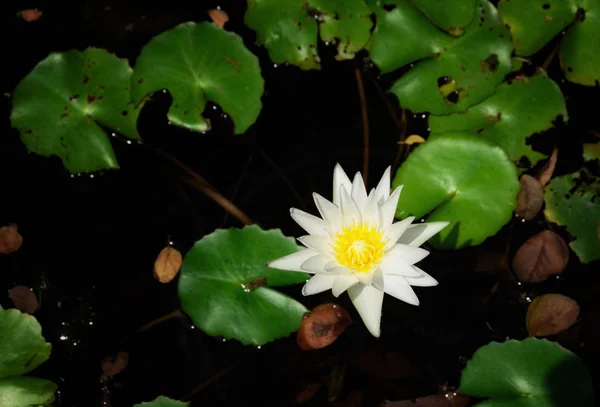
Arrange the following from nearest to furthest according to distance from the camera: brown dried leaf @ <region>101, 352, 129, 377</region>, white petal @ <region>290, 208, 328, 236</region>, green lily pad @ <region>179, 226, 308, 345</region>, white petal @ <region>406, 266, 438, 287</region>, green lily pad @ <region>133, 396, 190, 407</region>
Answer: white petal @ <region>406, 266, 438, 287</region> → white petal @ <region>290, 208, 328, 236</region> → green lily pad @ <region>133, 396, 190, 407</region> → green lily pad @ <region>179, 226, 308, 345</region> → brown dried leaf @ <region>101, 352, 129, 377</region>

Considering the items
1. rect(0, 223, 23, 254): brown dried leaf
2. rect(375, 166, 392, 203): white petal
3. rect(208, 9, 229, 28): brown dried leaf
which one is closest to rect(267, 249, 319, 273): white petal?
rect(375, 166, 392, 203): white petal

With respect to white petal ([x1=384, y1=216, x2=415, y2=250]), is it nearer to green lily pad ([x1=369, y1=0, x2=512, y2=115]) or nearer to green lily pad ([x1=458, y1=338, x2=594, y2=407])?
green lily pad ([x1=458, y1=338, x2=594, y2=407])

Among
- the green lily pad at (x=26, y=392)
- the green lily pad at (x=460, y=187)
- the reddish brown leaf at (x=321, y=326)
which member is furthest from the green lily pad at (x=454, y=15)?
the green lily pad at (x=26, y=392)

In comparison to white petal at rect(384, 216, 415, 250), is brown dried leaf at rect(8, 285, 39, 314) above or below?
below

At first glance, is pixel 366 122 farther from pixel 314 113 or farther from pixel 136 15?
pixel 136 15

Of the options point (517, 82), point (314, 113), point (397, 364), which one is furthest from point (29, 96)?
point (517, 82)

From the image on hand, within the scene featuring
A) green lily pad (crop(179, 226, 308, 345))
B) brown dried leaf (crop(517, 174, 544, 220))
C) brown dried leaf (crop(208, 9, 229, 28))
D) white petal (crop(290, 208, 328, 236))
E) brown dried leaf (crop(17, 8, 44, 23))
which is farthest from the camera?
brown dried leaf (crop(17, 8, 44, 23))

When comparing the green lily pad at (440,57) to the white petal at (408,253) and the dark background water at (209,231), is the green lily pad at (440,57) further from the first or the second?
the white petal at (408,253)
